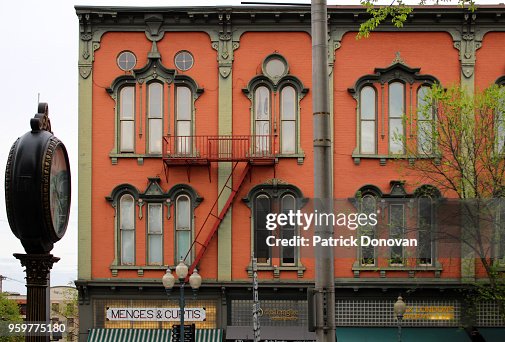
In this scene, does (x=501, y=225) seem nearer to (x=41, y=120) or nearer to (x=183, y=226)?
(x=183, y=226)

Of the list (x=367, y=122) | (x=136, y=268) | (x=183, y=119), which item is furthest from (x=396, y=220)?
(x=136, y=268)

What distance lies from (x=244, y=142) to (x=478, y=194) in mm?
8516

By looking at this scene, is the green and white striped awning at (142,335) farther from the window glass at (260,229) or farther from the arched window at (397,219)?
the arched window at (397,219)

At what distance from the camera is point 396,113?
34.2 meters

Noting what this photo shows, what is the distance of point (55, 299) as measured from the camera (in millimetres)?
133500

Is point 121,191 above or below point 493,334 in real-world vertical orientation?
above

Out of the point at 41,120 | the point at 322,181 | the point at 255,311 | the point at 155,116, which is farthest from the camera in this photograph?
the point at 155,116

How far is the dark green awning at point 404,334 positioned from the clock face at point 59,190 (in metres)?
18.5

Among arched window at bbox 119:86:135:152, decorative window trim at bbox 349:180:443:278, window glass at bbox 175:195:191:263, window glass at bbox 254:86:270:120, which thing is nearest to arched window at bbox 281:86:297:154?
window glass at bbox 254:86:270:120

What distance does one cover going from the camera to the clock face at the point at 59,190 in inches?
607

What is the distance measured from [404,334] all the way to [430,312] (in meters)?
1.24

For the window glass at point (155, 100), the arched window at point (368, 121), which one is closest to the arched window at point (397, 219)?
the arched window at point (368, 121)

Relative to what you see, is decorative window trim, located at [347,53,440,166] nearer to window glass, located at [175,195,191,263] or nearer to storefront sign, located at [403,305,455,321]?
storefront sign, located at [403,305,455,321]

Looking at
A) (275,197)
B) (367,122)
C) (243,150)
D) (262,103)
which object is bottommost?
(275,197)
